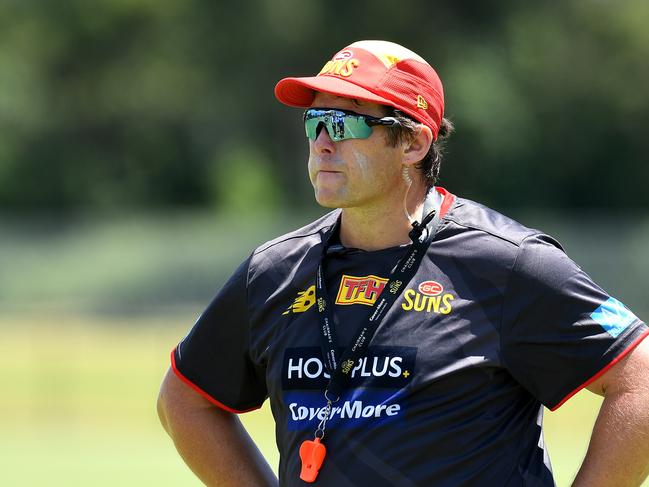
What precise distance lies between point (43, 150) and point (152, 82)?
159 inches

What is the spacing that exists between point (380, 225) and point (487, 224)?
37 cm

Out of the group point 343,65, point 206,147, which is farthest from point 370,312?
point 206,147

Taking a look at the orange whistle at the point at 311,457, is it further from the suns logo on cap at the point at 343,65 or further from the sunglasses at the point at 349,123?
the suns logo on cap at the point at 343,65

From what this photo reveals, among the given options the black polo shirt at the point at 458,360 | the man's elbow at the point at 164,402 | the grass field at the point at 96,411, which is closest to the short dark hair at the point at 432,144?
the black polo shirt at the point at 458,360

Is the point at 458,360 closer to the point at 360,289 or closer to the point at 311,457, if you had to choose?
the point at 360,289

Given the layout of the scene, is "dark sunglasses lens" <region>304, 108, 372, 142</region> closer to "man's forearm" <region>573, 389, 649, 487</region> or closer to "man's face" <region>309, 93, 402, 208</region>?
"man's face" <region>309, 93, 402, 208</region>

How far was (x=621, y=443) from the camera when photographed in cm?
388

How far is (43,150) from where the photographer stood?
128 feet

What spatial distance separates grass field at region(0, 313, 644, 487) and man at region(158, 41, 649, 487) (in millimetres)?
6590

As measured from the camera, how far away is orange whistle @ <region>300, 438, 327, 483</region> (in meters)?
3.98

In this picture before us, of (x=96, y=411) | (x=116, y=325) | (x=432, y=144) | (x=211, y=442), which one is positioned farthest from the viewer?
(x=116, y=325)

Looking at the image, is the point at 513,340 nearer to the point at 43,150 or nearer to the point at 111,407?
the point at 111,407

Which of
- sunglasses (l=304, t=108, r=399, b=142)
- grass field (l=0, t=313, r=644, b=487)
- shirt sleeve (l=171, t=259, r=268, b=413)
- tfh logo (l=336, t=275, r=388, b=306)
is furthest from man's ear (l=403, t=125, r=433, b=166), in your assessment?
grass field (l=0, t=313, r=644, b=487)

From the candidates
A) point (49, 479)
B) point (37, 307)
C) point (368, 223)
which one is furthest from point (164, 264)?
point (368, 223)
